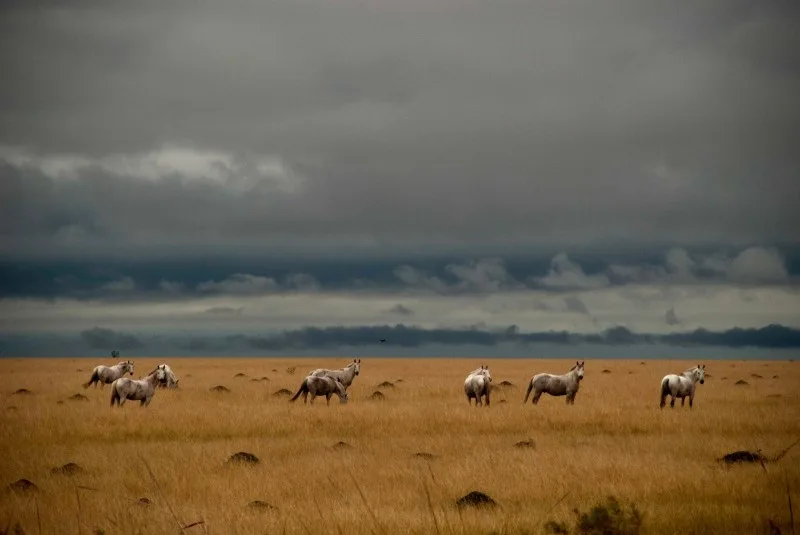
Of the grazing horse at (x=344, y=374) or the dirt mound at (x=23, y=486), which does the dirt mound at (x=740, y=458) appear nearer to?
the dirt mound at (x=23, y=486)

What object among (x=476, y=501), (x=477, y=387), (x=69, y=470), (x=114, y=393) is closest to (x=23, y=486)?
(x=69, y=470)

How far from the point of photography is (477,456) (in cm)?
1761

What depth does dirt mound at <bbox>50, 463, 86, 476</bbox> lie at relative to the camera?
51.8ft

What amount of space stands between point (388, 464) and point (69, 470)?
6663 millimetres

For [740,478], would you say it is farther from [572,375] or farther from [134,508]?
[572,375]

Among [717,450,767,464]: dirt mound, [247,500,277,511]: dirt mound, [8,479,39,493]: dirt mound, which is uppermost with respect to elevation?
[717,450,767,464]: dirt mound

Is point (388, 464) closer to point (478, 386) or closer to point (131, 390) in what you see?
point (478, 386)

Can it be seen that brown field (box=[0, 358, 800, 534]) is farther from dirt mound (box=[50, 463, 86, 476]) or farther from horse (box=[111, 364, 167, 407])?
horse (box=[111, 364, 167, 407])

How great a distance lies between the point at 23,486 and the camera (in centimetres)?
1412

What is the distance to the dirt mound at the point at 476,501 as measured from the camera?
12.4 m

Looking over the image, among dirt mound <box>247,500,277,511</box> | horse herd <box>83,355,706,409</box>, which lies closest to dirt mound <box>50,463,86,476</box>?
dirt mound <box>247,500,277,511</box>

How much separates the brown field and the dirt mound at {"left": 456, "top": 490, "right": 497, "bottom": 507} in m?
0.30

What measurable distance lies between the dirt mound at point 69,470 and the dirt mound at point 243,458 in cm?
309

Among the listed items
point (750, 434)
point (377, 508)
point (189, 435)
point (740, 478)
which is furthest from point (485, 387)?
point (377, 508)
